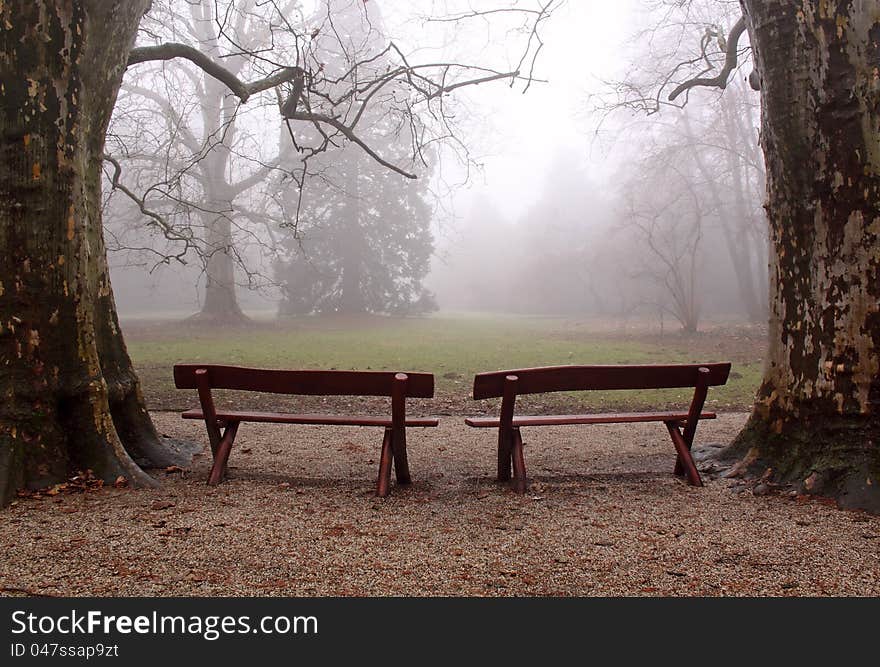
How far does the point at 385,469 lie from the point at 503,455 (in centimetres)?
85

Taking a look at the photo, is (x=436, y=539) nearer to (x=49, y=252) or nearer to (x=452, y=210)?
(x=49, y=252)

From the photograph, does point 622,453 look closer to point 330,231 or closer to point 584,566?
point 584,566

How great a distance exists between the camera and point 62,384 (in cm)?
412

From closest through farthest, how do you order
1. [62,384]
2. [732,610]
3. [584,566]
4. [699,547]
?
[732,610], [584,566], [699,547], [62,384]

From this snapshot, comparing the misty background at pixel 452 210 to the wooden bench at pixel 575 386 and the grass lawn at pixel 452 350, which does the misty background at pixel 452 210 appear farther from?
the wooden bench at pixel 575 386

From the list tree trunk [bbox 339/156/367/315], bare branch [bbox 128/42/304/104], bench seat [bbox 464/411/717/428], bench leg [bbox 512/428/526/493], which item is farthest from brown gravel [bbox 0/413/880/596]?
tree trunk [bbox 339/156/367/315]

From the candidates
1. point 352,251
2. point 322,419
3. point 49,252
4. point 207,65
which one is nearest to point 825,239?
point 322,419

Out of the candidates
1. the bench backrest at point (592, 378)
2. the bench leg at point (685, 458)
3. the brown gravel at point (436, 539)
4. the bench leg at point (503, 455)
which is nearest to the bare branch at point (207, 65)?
the brown gravel at point (436, 539)

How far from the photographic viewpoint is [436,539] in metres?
3.52

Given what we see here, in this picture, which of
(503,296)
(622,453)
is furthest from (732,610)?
(503,296)

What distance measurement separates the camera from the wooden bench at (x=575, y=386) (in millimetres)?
4344

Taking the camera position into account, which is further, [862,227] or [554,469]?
[554,469]

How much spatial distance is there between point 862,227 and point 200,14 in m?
26.9

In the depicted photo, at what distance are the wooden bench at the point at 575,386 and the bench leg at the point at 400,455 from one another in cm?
47
